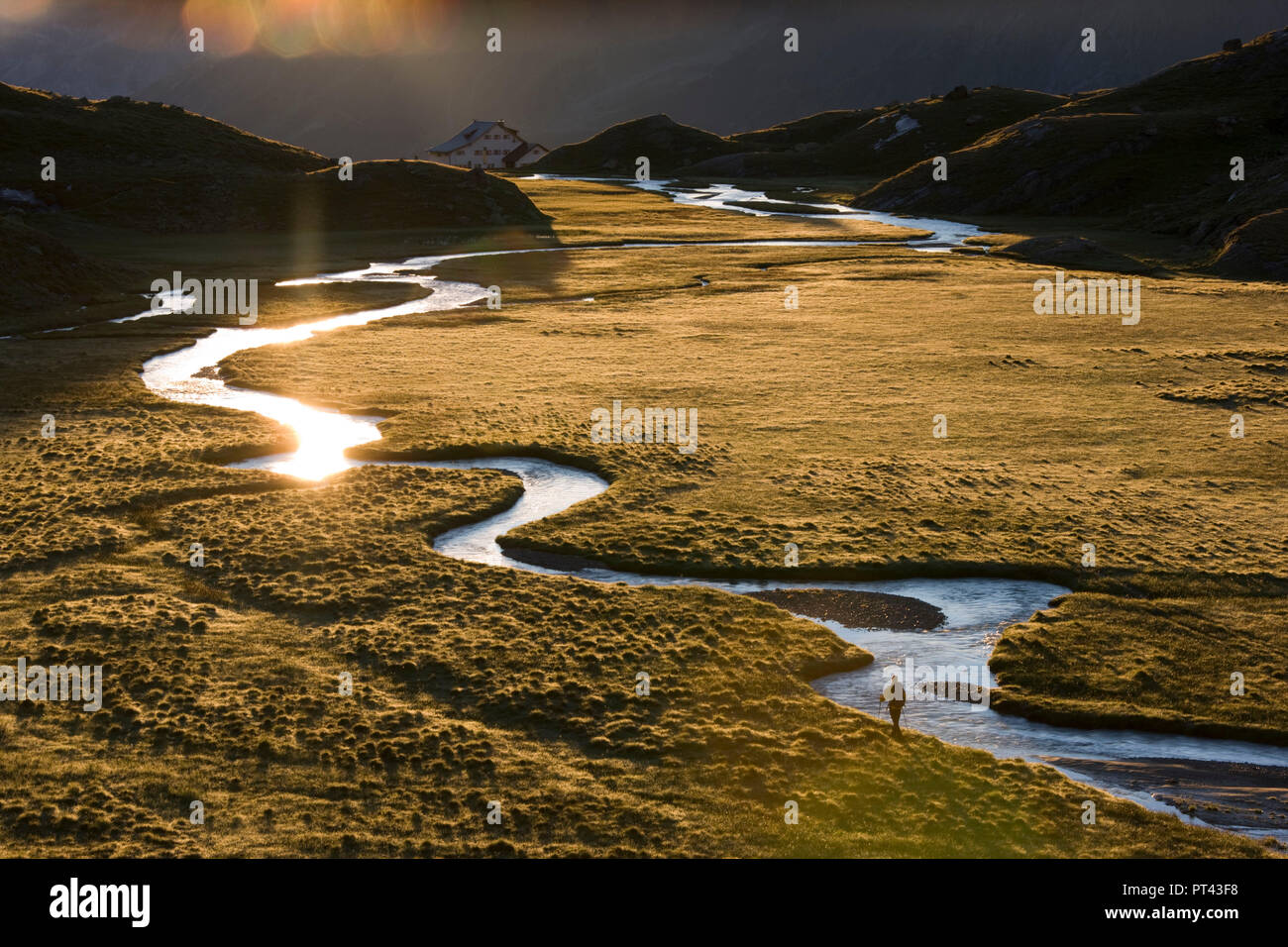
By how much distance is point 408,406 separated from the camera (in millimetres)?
44812

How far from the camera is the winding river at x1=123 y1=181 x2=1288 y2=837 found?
2056cm

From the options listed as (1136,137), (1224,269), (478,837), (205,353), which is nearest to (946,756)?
(478,837)

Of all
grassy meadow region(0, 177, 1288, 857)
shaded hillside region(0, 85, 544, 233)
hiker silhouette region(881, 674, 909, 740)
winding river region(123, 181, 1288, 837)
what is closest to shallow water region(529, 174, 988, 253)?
shaded hillside region(0, 85, 544, 233)

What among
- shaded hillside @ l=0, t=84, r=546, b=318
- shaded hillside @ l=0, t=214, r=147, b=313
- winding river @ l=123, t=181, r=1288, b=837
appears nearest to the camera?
winding river @ l=123, t=181, r=1288, b=837

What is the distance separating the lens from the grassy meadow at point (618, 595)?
18.0 meters

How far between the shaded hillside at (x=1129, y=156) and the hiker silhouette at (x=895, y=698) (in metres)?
116

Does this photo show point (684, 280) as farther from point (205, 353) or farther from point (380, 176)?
point (380, 176)

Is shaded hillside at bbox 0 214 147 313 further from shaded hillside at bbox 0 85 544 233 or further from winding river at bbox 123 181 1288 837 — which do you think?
shaded hillside at bbox 0 85 544 233

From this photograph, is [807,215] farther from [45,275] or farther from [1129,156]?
[45,275]

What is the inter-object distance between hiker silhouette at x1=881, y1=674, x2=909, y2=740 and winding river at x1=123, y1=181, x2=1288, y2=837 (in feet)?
1.05

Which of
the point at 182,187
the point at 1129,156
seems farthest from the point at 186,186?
the point at 1129,156

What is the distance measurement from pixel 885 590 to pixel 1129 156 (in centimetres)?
14163

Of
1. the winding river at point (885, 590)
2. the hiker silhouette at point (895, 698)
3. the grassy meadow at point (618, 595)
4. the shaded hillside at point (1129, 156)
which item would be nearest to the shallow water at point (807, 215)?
the shaded hillside at point (1129, 156)
